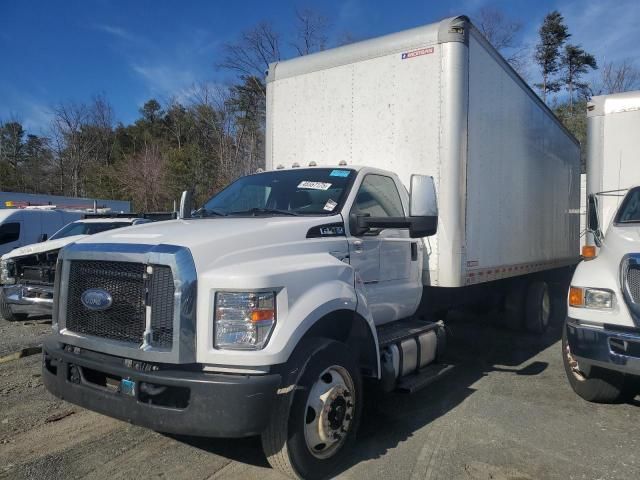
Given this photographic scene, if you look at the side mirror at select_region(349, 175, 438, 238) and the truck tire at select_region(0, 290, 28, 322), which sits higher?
the side mirror at select_region(349, 175, 438, 238)

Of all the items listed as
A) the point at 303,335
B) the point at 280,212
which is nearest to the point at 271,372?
the point at 303,335

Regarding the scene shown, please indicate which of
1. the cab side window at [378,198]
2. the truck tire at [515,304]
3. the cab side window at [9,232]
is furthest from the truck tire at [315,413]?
the cab side window at [9,232]

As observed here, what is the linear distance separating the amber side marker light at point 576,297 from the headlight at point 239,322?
310 cm

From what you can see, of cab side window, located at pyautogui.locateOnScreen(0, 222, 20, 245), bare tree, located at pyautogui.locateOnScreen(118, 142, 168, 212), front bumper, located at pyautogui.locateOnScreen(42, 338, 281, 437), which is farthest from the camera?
bare tree, located at pyautogui.locateOnScreen(118, 142, 168, 212)

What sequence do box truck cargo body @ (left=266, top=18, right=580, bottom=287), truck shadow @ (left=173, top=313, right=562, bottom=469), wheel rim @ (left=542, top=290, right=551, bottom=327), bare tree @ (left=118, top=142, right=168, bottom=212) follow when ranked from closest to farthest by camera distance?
truck shadow @ (left=173, top=313, right=562, bottom=469)
box truck cargo body @ (left=266, top=18, right=580, bottom=287)
wheel rim @ (left=542, top=290, right=551, bottom=327)
bare tree @ (left=118, top=142, right=168, bottom=212)

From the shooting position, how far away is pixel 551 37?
39344mm

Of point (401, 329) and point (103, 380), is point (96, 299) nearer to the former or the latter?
point (103, 380)

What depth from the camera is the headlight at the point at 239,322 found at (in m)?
2.96

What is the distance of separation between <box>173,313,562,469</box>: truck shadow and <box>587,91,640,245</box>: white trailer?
1.90 metres

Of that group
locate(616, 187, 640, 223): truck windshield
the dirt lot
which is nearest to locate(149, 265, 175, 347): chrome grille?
the dirt lot

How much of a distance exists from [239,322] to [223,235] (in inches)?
25.4

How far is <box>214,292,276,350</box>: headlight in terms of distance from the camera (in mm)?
2963

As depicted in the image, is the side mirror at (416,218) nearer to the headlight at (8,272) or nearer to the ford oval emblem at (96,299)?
the ford oval emblem at (96,299)

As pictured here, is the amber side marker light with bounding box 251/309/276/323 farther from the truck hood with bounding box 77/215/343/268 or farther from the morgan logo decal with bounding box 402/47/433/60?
the morgan logo decal with bounding box 402/47/433/60
